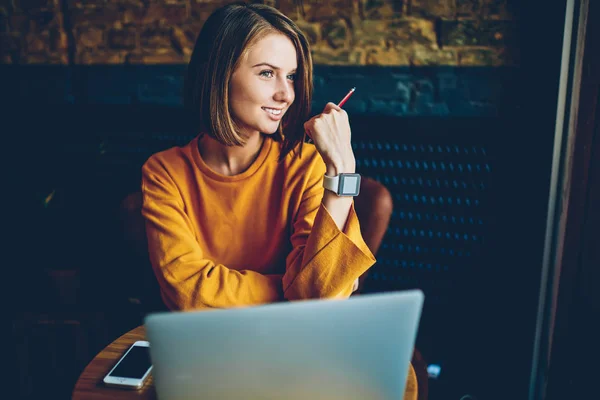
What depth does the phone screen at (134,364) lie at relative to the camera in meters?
0.92

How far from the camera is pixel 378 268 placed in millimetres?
2076

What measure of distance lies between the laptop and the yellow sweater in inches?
19.1

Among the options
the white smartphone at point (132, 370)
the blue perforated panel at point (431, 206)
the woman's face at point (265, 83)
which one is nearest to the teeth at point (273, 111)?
the woman's face at point (265, 83)

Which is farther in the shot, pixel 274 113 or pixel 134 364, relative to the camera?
pixel 274 113

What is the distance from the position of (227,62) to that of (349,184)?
44 cm

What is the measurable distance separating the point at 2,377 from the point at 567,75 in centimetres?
242

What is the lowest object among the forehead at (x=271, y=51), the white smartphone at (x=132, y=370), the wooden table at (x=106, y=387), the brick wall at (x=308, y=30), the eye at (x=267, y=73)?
the wooden table at (x=106, y=387)

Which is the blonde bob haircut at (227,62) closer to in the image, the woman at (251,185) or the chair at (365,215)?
the woman at (251,185)

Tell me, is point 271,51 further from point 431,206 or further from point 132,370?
point 431,206

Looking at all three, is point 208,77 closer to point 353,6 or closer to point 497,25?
point 353,6

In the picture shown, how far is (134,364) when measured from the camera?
952mm

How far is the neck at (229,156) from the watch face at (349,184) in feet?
1.20

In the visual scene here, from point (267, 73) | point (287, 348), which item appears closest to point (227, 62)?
point (267, 73)

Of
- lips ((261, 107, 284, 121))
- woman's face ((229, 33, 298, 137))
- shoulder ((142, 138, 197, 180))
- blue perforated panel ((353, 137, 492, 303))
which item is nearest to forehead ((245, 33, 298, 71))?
woman's face ((229, 33, 298, 137))
